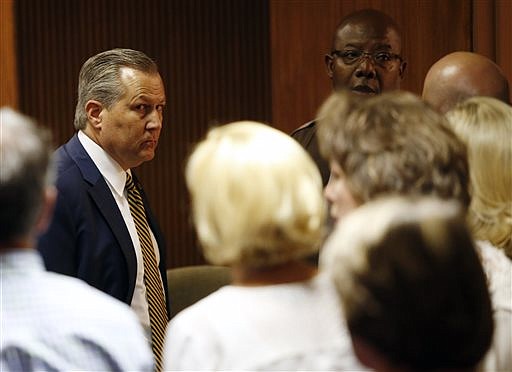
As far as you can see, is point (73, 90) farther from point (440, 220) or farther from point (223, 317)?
point (440, 220)

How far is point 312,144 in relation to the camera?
3.81m

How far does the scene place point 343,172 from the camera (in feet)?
7.03

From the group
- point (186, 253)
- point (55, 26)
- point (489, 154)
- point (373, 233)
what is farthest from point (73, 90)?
point (373, 233)

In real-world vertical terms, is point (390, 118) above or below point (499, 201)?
above

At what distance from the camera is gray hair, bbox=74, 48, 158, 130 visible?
143 inches

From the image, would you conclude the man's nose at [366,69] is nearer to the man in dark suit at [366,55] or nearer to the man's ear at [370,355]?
the man in dark suit at [366,55]

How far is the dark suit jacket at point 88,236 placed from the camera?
3.20 metres

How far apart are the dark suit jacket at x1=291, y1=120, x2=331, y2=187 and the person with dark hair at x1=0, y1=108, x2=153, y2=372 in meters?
1.78

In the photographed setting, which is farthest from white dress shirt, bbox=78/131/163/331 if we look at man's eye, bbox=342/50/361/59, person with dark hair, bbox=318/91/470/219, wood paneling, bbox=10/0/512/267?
wood paneling, bbox=10/0/512/267

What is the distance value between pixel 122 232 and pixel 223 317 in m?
1.44

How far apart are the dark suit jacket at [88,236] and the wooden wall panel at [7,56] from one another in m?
1.05

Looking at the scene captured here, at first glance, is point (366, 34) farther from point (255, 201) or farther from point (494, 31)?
point (255, 201)

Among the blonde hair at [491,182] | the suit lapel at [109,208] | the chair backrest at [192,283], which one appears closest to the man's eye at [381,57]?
the chair backrest at [192,283]

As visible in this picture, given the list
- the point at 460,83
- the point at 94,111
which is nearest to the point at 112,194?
the point at 94,111
